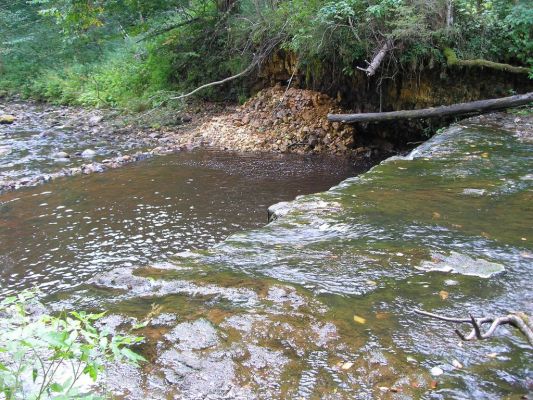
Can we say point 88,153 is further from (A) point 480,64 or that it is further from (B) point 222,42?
(A) point 480,64

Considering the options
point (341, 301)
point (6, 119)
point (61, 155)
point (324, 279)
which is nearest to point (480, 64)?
point (324, 279)

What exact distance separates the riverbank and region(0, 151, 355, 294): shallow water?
648mm

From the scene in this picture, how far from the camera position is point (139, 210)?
6902 mm

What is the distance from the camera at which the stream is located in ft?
7.91

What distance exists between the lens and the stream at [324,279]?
241cm

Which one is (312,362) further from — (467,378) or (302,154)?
(302,154)

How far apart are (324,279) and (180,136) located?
8910mm

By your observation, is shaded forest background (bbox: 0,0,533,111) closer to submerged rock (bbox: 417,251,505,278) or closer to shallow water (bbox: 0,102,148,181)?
shallow water (bbox: 0,102,148,181)

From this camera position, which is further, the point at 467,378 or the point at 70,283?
the point at 70,283

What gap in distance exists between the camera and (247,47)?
12.4 m

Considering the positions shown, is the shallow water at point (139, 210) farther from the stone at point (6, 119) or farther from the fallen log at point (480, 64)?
the stone at point (6, 119)

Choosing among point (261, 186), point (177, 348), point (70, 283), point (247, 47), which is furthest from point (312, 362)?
point (247, 47)

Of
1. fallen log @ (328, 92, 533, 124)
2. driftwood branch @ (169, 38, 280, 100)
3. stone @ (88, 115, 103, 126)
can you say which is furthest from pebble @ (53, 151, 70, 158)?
fallen log @ (328, 92, 533, 124)

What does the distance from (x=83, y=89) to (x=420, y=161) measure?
14281 mm
